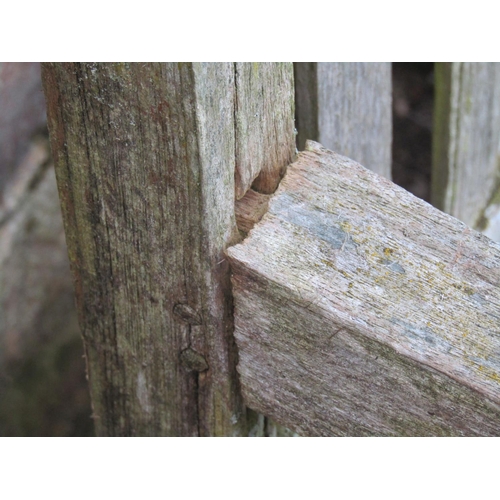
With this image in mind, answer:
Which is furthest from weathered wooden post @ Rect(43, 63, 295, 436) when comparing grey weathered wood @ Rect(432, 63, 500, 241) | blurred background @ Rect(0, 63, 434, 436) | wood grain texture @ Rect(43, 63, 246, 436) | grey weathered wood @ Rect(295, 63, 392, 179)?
blurred background @ Rect(0, 63, 434, 436)

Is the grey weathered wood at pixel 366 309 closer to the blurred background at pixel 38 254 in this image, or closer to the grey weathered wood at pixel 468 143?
the grey weathered wood at pixel 468 143

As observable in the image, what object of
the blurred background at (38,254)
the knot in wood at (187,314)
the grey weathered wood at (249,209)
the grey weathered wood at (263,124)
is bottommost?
the blurred background at (38,254)

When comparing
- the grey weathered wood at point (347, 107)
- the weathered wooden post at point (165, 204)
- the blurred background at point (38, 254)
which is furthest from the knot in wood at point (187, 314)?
the blurred background at point (38, 254)

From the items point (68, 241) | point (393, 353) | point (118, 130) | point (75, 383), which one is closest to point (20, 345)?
point (75, 383)

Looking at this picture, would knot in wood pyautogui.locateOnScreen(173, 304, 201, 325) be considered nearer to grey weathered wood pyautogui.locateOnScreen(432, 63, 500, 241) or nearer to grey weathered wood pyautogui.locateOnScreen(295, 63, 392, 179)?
grey weathered wood pyautogui.locateOnScreen(295, 63, 392, 179)

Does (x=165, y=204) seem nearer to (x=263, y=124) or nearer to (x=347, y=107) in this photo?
(x=263, y=124)

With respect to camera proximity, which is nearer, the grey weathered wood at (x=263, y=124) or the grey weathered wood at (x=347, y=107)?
the grey weathered wood at (x=263, y=124)
